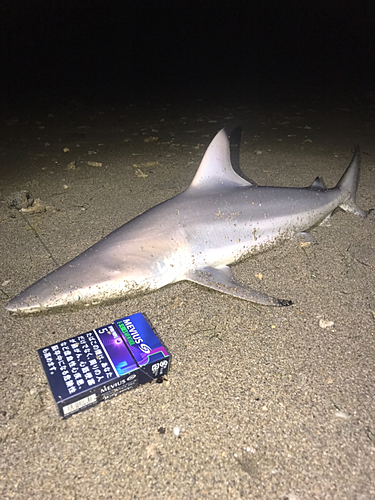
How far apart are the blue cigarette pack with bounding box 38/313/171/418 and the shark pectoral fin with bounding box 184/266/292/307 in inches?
25.7

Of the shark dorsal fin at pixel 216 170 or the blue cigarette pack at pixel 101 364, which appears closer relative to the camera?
the blue cigarette pack at pixel 101 364

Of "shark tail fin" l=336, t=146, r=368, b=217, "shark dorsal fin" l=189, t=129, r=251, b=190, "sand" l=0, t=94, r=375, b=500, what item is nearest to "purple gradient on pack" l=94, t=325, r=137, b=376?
"sand" l=0, t=94, r=375, b=500

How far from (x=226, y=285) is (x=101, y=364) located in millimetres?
1085

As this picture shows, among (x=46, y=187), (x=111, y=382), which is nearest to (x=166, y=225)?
(x=111, y=382)

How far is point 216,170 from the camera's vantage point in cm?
324

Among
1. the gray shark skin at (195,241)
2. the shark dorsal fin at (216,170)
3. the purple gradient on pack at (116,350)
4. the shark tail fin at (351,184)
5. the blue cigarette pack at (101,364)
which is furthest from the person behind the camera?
the shark tail fin at (351,184)

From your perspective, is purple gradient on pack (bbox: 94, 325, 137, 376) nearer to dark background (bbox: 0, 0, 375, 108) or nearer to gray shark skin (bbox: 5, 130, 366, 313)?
gray shark skin (bbox: 5, 130, 366, 313)

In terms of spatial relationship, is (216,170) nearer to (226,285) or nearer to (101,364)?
(226,285)

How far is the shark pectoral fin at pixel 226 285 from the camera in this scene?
2576 millimetres

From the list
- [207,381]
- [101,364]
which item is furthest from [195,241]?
[101,364]

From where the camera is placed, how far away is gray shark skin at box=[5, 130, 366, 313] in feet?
7.90

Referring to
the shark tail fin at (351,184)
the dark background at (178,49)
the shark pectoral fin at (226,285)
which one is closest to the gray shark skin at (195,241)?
the shark pectoral fin at (226,285)

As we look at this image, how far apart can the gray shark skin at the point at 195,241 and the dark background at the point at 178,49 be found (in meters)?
7.00

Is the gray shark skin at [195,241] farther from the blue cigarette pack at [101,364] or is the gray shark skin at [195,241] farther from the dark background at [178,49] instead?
the dark background at [178,49]
